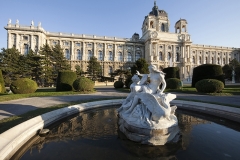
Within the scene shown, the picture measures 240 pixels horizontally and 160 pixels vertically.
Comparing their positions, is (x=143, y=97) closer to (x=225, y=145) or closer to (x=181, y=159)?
(x=181, y=159)

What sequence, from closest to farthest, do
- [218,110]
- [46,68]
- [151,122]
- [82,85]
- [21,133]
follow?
[21,133] < [151,122] < [218,110] < [82,85] < [46,68]

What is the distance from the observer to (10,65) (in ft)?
81.1

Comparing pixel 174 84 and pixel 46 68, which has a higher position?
pixel 46 68

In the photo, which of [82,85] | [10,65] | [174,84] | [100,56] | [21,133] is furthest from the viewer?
[100,56]

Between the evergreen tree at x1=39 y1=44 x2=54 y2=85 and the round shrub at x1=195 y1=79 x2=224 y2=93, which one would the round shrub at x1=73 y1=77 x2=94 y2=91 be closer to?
the round shrub at x1=195 y1=79 x2=224 y2=93

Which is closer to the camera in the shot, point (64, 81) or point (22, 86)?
point (22, 86)

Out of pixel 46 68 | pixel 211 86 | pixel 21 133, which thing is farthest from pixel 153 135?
pixel 46 68

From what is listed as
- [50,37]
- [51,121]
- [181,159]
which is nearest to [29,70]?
[50,37]

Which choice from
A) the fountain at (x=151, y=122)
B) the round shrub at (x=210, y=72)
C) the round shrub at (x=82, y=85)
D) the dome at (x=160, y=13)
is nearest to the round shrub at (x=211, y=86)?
the round shrub at (x=210, y=72)

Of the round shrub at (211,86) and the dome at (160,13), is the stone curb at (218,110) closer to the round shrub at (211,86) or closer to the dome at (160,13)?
the round shrub at (211,86)

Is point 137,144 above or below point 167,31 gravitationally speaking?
below

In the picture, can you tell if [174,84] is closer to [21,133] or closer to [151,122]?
[151,122]

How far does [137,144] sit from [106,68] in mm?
41411

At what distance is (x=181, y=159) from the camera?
244 centimetres
